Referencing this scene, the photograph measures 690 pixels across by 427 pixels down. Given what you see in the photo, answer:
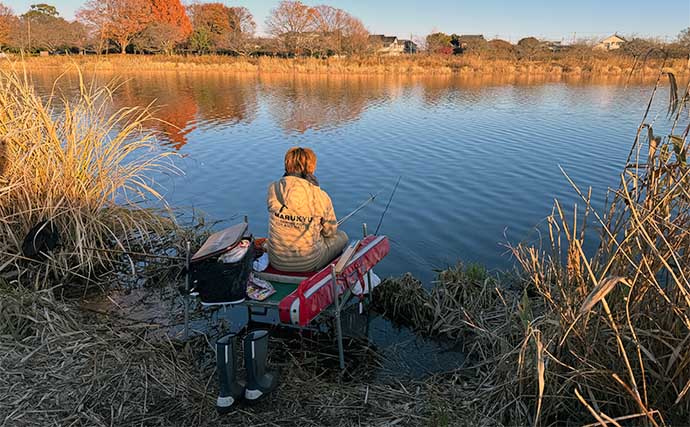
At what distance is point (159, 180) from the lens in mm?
9859

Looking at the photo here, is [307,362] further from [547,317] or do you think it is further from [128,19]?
[128,19]

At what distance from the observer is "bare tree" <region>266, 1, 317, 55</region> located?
51125mm

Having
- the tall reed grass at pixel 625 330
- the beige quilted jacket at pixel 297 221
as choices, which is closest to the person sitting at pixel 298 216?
the beige quilted jacket at pixel 297 221

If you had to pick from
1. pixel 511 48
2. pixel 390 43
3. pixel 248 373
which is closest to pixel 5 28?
pixel 248 373

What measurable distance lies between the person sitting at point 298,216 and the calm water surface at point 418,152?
2079 mm

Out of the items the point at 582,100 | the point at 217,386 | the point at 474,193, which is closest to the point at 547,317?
the point at 217,386

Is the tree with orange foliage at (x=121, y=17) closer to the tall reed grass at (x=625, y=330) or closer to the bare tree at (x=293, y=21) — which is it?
the bare tree at (x=293, y=21)

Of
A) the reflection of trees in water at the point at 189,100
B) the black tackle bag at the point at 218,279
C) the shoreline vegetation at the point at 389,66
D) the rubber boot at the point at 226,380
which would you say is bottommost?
the rubber boot at the point at 226,380

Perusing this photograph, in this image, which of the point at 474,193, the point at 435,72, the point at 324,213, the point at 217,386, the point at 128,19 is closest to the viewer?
the point at 217,386

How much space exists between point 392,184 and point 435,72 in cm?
2732

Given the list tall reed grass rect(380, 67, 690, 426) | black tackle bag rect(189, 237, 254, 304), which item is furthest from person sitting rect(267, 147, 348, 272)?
tall reed grass rect(380, 67, 690, 426)

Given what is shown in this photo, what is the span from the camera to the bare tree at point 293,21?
168ft

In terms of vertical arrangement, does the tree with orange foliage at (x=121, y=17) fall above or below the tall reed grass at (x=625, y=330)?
above

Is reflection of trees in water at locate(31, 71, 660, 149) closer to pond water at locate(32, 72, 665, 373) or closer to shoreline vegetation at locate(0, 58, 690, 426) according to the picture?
pond water at locate(32, 72, 665, 373)
